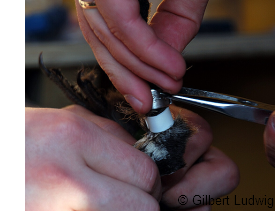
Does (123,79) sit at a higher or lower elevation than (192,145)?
higher

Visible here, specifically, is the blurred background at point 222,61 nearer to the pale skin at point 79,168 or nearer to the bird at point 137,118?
the bird at point 137,118

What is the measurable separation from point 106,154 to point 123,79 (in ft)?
0.55

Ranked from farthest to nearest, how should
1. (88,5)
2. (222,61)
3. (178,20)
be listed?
(222,61), (178,20), (88,5)

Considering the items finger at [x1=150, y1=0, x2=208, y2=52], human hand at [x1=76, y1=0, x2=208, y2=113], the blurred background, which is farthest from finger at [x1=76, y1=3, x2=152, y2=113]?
the blurred background

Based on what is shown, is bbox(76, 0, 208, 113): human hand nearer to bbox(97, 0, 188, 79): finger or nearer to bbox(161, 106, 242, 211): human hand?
bbox(97, 0, 188, 79): finger

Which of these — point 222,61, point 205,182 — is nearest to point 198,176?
point 205,182

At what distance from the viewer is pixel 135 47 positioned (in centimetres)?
52

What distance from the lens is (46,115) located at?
44 centimetres

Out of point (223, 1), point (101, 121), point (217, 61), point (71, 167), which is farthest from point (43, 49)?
point (71, 167)

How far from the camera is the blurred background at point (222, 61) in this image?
1637mm

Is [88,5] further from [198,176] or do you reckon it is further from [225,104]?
[198,176]
